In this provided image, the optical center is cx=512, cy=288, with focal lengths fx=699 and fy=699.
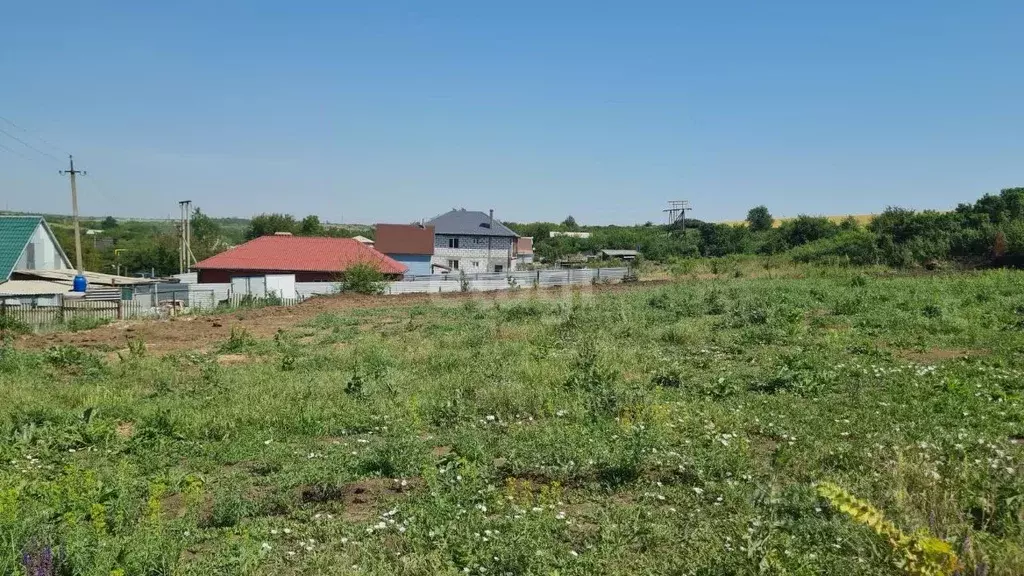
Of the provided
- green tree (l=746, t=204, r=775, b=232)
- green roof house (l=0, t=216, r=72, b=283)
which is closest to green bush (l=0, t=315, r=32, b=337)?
green roof house (l=0, t=216, r=72, b=283)

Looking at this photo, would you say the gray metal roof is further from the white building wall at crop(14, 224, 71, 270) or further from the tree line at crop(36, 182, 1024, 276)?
the white building wall at crop(14, 224, 71, 270)

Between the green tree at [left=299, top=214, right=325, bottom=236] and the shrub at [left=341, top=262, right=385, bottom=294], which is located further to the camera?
the green tree at [left=299, top=214, right=325, bottom=236]

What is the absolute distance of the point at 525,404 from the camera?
8406 millimetres

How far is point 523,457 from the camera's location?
21.0 ft

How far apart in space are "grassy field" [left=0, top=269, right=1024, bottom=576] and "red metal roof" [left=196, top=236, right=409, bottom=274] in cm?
2860

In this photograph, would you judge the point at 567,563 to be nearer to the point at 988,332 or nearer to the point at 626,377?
the point at 626,377

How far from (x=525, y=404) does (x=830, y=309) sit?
12184 mm

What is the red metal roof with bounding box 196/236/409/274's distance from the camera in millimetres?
41469

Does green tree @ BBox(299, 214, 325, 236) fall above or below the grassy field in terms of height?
above

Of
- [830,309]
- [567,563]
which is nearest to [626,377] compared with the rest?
[567,563]

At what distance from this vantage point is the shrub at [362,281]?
30.2 m

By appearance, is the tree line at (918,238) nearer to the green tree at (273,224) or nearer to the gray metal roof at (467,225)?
the gray metal roof at (467,225)

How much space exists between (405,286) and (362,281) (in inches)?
210

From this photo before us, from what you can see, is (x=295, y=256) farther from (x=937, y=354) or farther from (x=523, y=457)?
(x=523, y=457)
